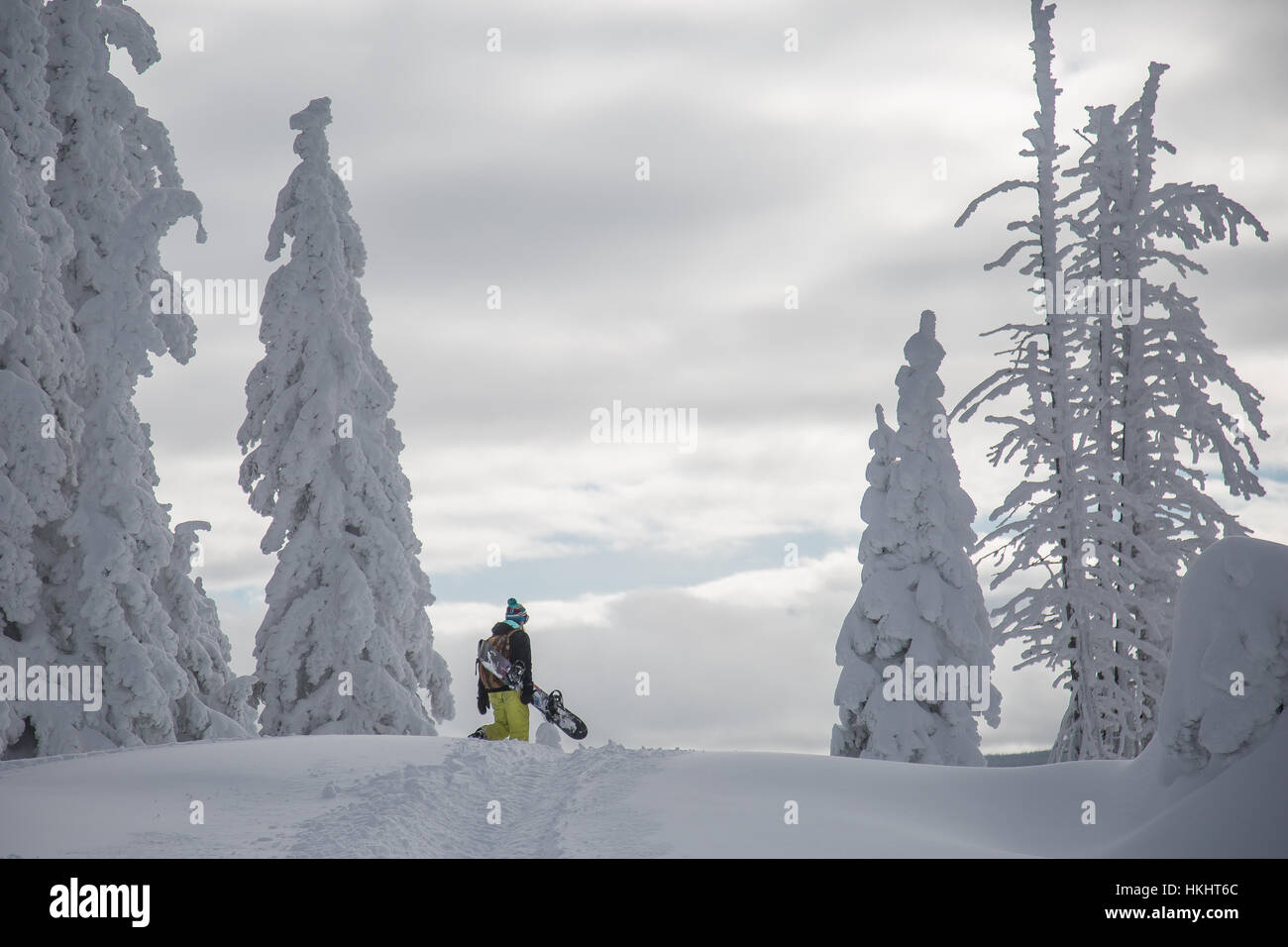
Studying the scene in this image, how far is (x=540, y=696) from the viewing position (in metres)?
16.7

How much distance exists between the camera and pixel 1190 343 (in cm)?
2184

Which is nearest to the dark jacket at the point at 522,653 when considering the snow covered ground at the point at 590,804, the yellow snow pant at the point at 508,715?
the yellow snow pant at the point at 508,715

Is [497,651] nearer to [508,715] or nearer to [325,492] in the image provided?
[508,715]

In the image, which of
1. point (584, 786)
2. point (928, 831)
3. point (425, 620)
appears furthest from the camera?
point (425, 620)

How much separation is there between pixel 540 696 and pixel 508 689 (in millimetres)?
691

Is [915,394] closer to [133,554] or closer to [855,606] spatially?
[855,606]

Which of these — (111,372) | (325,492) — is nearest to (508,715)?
(325,492)

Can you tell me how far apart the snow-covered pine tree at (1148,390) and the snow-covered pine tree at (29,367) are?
66.1ft

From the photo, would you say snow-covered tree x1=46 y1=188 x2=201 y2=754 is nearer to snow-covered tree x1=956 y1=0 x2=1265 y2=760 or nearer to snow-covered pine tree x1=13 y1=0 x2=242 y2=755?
snow-covered pine tree x1=13 y1=0 x2=242 y2=755

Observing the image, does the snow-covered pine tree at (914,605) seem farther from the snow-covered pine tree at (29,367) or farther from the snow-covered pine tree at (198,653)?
the snow-covered pine tree at (29,367)

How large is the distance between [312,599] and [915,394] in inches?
519

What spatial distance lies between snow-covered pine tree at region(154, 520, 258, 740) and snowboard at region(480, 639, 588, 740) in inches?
258
